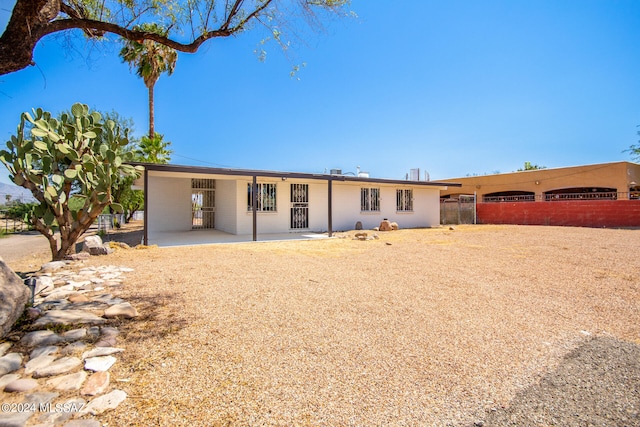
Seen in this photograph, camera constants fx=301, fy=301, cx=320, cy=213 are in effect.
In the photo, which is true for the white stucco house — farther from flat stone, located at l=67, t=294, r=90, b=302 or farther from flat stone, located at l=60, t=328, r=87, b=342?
flat stone, located at l=60, t=328, r=87, b=342

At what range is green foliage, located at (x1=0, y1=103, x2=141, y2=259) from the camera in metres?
6.26

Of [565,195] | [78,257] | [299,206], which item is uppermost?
[565,195]

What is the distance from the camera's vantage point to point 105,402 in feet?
6.68

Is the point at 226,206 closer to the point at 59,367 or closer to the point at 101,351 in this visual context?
the point at 101,351

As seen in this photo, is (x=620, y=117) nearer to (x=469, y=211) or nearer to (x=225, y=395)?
(x=469, y=211)

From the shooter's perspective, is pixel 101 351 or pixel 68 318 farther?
pixel 68 318

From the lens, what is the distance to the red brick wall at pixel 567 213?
16.1m

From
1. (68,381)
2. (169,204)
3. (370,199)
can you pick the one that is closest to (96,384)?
(68,381)

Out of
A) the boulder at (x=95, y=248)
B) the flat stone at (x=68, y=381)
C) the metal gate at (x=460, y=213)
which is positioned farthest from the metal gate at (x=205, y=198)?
the metal gate at (x=460, y=213)

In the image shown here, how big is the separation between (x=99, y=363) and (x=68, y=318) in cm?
130

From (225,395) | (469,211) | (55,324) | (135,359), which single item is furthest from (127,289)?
(469,211)

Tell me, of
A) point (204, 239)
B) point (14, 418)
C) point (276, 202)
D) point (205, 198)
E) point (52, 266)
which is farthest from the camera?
point (205, 198)

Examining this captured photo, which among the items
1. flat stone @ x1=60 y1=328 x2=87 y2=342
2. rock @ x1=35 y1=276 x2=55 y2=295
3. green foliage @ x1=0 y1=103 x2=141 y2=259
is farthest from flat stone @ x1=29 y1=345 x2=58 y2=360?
green foliage @ x1=0 y1=103 x2=141 y2=259

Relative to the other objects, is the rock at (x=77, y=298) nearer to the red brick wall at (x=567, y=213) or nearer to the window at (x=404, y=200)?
the window at (x=404, y=200)
